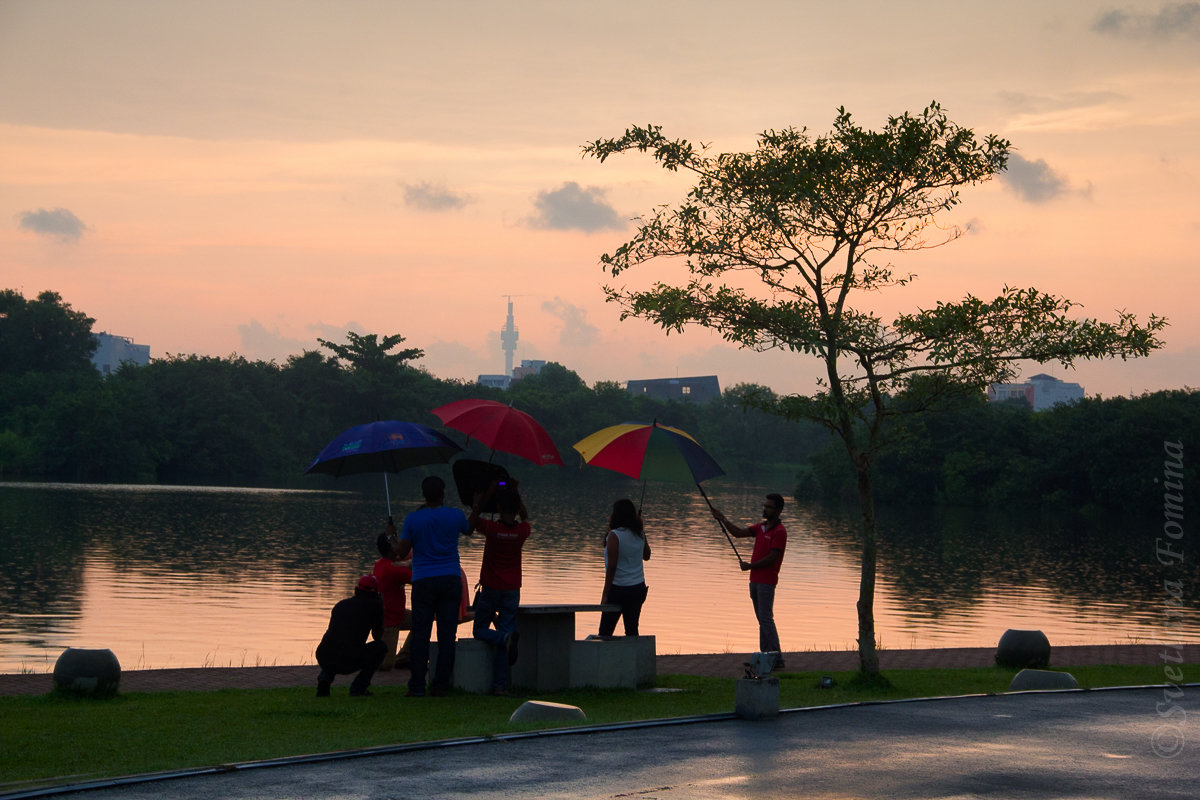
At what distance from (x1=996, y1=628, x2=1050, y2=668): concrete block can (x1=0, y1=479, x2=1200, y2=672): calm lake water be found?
5.25 metres

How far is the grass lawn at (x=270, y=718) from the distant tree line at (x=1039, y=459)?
54179 mm

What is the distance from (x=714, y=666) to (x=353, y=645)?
202 inches

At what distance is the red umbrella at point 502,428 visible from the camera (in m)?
11.4

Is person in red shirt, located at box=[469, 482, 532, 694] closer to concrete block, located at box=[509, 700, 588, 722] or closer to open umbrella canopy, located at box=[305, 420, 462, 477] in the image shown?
open umbrella canopy, located at box=[305, 420, 462, 477]

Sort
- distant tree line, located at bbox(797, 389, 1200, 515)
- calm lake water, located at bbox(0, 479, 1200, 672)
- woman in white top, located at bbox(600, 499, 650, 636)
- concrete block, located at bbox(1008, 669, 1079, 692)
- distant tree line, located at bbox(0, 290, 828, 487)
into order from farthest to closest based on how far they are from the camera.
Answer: distant tree line, located at bbox(0, 290, 828, 487)
distant tree line, located at bbox(797, 389, 1200, 515)
calm lake water, located at bbox(0, 479, 1200, 672)
woman in white top, located at bbox(600, 499, 650, 636)
concrete block, located at bbox(1008, 669, 1079, 692)

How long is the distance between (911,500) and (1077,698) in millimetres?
72953

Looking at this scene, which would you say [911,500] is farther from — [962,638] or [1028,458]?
[962,638]

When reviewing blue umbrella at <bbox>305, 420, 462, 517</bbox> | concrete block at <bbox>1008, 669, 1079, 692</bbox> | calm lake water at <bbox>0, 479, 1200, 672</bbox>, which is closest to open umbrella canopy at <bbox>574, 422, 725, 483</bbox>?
blue umbrella at <bbox>305, 420, 462, 517</bbox>

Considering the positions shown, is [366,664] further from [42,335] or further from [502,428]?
[42,335]

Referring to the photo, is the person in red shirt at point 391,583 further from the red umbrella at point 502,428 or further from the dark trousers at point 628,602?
the dark trousers at point 628,602

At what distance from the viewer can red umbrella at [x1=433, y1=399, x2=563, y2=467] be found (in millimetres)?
11445

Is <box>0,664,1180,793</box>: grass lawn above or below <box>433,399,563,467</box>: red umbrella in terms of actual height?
below

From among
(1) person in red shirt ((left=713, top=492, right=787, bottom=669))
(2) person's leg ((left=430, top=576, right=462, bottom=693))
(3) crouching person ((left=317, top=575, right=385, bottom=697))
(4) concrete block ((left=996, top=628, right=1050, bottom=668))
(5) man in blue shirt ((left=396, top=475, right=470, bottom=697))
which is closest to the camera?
(5) man in blue shirt ((left=396, top=475, right=470, bottom=697))

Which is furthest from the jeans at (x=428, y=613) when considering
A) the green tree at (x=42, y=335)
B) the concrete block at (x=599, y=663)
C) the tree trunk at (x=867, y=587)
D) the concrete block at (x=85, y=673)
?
the green tree at (x=42, y=335)
